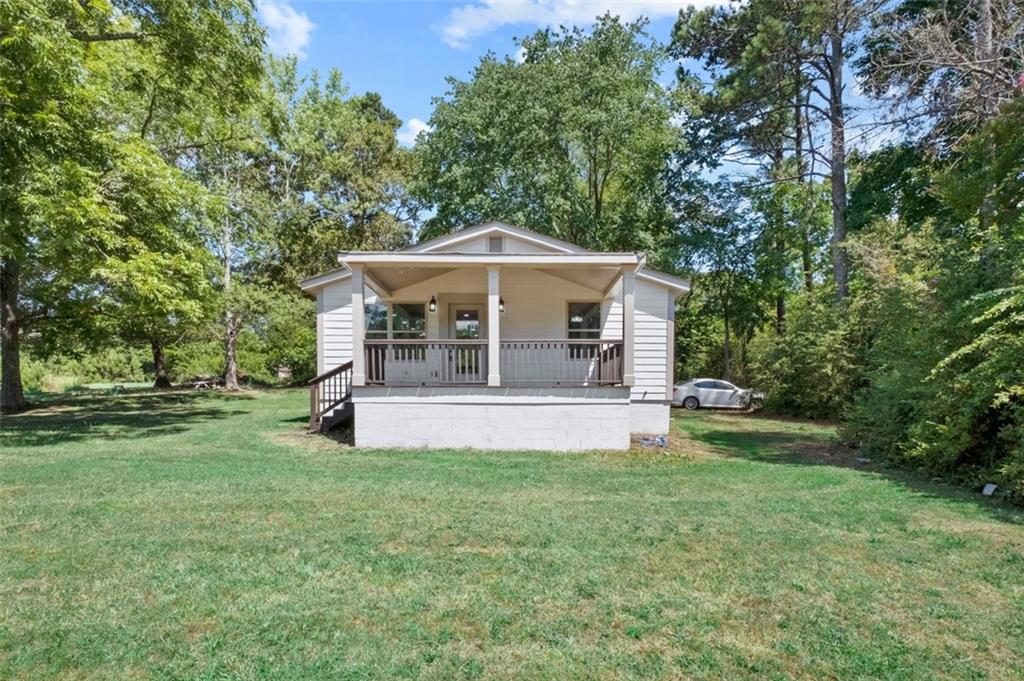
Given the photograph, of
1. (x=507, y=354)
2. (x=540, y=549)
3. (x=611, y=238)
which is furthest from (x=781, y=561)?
(x=611, y=238)

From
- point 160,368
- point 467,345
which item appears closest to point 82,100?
point 467,345

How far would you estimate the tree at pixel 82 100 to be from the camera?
8703mm

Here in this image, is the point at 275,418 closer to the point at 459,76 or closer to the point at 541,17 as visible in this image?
the point at 459,76

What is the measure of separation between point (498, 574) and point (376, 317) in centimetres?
962

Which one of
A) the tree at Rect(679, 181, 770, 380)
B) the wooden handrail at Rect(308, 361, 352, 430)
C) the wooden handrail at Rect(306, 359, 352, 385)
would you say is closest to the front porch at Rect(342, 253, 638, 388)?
the wooden handrail at Rect(306, 359, 352, 385)

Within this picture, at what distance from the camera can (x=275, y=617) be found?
3.20m

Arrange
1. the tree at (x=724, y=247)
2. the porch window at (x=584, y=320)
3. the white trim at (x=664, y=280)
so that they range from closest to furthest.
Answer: the white trim at (x=664, y=280) < the porch window at (x=584, y=320) < the tree at (x=724, y=247)

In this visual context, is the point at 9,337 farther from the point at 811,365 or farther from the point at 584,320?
the point at 811,365

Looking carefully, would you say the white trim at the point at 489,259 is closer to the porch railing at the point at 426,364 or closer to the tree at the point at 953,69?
the porch railing at the point at 426,364

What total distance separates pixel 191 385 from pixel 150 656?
2507cm

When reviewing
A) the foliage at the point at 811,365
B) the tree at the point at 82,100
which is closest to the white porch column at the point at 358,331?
the tree at the point at 82,100

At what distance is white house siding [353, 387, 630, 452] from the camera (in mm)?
9297

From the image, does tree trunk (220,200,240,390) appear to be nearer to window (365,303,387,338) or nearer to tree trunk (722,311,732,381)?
window (365,303,387,338)

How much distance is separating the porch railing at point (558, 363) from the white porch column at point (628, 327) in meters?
0.19
